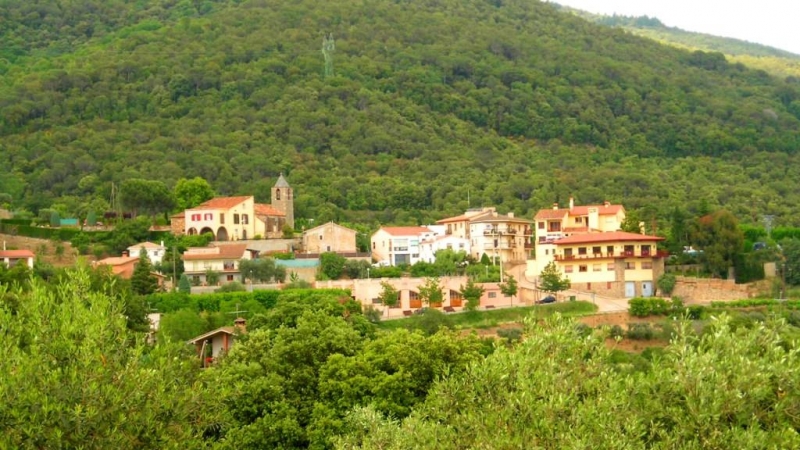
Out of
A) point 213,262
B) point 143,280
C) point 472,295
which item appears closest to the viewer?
point 143,280

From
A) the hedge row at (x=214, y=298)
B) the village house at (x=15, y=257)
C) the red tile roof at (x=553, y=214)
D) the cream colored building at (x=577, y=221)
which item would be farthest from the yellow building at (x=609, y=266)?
the village house at (x=15, y=257)

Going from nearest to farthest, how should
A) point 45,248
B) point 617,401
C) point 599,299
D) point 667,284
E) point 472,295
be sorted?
point 617,401 < point 472,295 < point 599,299 < point 667,284 < point 45,248

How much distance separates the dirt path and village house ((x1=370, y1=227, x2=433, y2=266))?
15089 millimetres

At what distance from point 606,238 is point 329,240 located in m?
14.8

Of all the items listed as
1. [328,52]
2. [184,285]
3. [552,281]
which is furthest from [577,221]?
[328,52]

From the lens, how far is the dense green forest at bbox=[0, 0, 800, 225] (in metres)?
82.9

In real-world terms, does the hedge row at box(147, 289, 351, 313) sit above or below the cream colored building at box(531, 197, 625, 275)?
below

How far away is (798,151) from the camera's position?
108m

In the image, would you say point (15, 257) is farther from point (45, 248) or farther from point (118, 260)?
point (45, 248)

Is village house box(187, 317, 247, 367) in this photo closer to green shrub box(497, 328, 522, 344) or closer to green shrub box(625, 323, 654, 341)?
green shrub box(497, 328, 522, 344)

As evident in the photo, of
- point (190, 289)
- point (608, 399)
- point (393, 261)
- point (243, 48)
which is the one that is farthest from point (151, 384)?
point (243, 48)

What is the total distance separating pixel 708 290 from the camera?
54062 millimetres

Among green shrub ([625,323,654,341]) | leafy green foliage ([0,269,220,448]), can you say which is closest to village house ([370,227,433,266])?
green shrub ([625,323,654,341])

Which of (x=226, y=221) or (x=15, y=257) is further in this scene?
(x=226, y=221)
